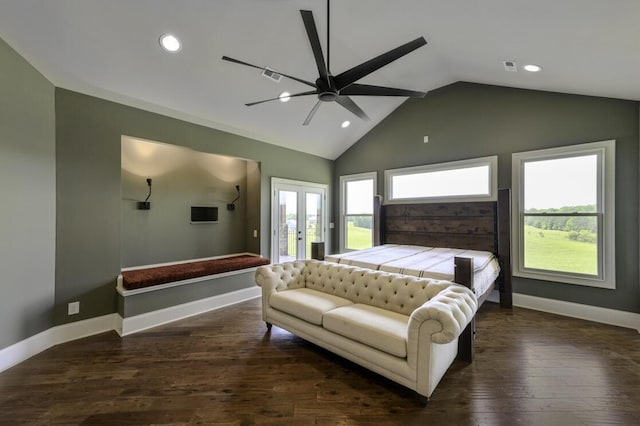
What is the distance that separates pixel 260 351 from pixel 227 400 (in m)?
0.73

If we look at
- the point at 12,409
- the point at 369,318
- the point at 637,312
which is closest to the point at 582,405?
the point at 369,318

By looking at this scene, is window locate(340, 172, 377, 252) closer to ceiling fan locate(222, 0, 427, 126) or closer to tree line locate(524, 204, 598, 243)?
tree line locate(524, 204, 598, 243)

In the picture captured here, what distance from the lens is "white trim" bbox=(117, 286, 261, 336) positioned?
318cm

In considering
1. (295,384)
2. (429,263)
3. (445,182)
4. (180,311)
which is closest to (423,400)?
(295,384)

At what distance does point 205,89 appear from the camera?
→ 11.7 feet

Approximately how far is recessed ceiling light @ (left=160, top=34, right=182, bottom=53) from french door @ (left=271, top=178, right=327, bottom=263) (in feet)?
8.35

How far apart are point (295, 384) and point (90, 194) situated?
3.15 metres

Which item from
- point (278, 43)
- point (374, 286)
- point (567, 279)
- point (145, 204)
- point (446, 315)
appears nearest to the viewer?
point (446, 315)

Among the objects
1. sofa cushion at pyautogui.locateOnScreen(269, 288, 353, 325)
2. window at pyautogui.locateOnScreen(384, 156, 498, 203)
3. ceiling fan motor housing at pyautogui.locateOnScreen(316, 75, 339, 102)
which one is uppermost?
ceiling fan motor housing at pyautogui.locateOnScreen(316, 75, 339, 102)

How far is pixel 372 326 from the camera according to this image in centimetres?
221

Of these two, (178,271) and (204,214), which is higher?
(204,214)

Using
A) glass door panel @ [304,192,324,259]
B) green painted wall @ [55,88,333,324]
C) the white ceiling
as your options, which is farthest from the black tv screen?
glass door panel @ [304,192,324,259]

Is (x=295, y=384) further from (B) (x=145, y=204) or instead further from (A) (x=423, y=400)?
(B) (x=145, y=204)

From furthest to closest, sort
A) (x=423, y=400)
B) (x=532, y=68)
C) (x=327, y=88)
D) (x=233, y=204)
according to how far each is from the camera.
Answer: (x=233, y=204) < (x=532, y=68) < (x=327, y=88) < (x=423, y=400)
